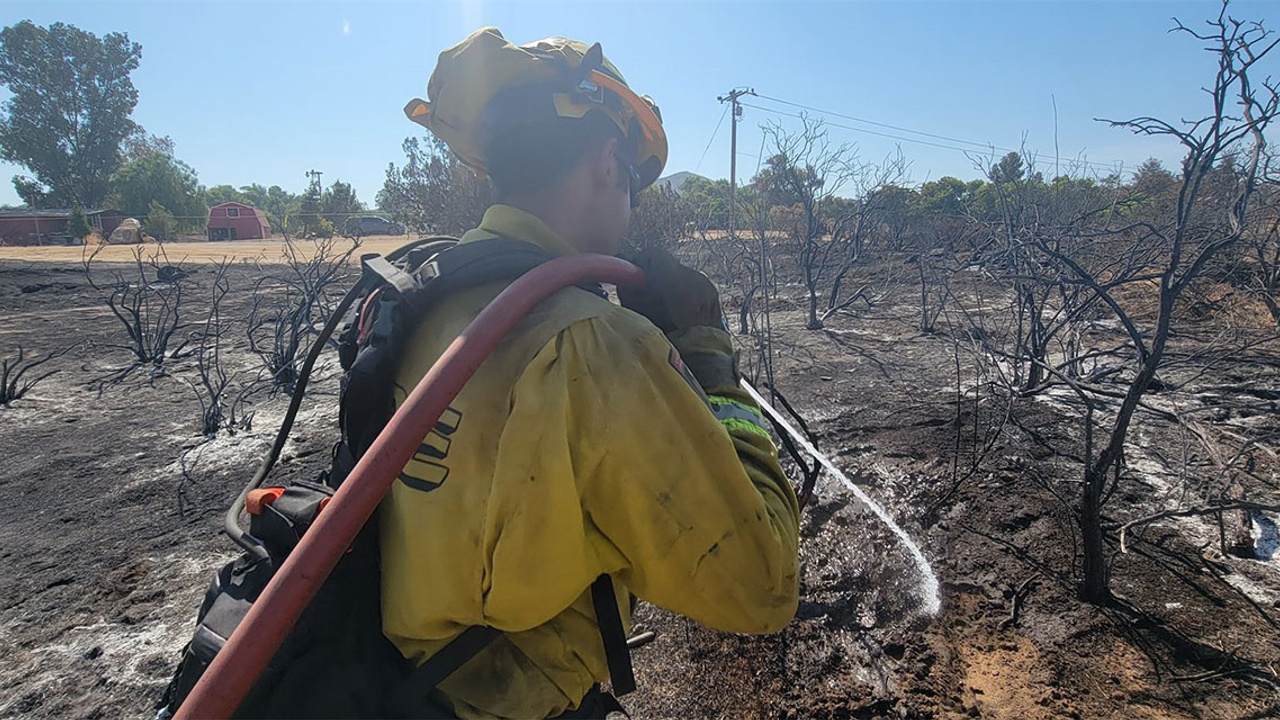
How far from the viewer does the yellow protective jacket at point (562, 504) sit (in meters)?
0.85

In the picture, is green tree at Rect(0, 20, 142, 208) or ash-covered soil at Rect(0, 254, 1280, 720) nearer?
ash-covered soil at Rect(0, 254, 1280, 720)

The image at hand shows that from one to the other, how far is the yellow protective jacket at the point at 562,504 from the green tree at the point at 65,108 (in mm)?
60047

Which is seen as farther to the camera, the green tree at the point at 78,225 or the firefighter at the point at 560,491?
the green tree at the point at 78,225

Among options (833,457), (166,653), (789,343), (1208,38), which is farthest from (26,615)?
(789,343)

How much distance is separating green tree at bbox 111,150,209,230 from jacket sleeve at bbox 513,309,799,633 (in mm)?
53203

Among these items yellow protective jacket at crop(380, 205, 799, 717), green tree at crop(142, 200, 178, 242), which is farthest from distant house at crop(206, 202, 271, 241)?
yellow protective jacket at crop(380, 205, 799, 717)

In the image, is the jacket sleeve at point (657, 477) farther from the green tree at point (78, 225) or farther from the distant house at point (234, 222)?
the distant house at point (234, 222)

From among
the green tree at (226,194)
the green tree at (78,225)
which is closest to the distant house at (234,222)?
the green tree at (78,225)

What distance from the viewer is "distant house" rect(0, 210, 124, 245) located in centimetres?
3550

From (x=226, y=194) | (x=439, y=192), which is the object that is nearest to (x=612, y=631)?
(x=439, y=192)

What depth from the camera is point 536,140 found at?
1.15 metres

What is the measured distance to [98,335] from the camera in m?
9.52

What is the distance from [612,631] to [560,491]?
0.30 metres

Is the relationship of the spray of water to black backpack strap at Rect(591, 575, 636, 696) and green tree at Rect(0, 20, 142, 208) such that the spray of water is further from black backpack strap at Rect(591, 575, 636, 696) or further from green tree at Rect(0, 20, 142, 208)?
green tree at Rect(0, 20, 142, 208)
